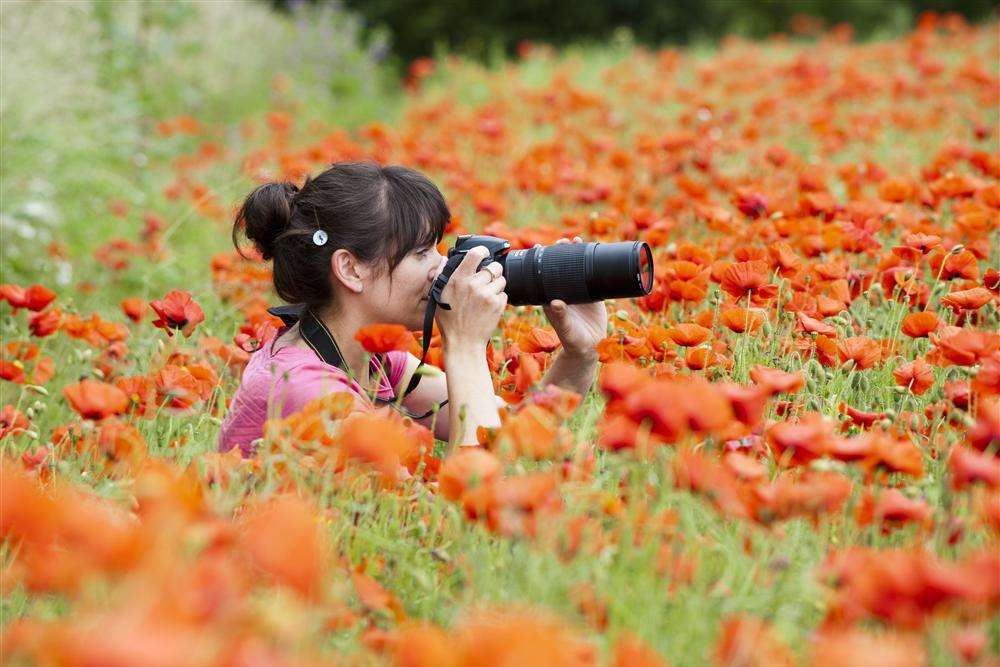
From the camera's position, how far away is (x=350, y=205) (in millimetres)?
2229

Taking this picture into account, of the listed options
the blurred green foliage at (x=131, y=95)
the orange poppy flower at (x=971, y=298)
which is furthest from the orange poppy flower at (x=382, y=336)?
the blurred green foliage at (x=131, y=95)

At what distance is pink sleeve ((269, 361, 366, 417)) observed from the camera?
2.03 metres

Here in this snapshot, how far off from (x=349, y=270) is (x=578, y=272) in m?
0.45

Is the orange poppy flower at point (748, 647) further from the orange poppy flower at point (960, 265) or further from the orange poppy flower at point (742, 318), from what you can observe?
the orange poppy flower at point (960, 265)

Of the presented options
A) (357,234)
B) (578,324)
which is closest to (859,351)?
(578,324)

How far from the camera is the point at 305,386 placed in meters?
2.04

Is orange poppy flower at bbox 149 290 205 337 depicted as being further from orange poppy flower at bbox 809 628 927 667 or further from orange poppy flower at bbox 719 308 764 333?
orange poppy flower at bbox 809 628 927 667

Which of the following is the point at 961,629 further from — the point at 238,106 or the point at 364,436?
the point at 238,106

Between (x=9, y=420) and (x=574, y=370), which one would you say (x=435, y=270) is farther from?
(x=9, y=420)

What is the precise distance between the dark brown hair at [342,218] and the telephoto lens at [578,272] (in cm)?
21

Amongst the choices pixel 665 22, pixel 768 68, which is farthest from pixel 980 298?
pixel 665 22

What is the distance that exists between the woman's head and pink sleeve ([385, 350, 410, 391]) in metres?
0.29

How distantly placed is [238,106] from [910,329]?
26.0 ft

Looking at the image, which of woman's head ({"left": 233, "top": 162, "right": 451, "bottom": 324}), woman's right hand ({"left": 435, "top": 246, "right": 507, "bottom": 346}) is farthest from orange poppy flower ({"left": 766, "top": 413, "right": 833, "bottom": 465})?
woman's head ({"left": 233, "top": 162, "right": 451, "bottom": 324})
